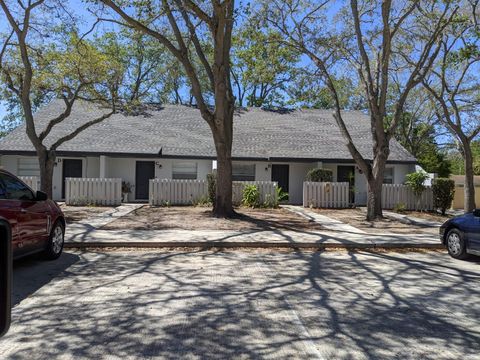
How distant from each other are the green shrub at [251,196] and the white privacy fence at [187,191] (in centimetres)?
29

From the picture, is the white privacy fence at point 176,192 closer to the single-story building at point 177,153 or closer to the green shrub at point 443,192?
the single-story building at point 177,153

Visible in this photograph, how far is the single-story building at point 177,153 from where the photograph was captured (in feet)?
71.8

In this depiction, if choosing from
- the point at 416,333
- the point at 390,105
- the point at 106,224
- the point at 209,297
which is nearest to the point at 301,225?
the point at 106,224

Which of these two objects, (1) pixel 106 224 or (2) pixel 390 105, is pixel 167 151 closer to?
(1) pixel 106 224

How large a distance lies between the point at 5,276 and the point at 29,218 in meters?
6.39

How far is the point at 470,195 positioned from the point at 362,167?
6.47m

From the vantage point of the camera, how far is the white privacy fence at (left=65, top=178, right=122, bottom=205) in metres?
19.3

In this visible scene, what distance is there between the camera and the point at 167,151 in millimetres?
22062

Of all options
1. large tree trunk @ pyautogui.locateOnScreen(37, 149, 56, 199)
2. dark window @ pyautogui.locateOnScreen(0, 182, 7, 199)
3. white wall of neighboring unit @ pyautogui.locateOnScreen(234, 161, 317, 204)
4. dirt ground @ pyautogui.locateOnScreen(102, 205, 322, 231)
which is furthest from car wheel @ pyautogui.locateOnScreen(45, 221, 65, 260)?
white wall of neighboring unit @ pyautogui.locateOnScreen(234, 161, 317, 204)

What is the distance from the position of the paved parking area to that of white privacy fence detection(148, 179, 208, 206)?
1065 centimetres

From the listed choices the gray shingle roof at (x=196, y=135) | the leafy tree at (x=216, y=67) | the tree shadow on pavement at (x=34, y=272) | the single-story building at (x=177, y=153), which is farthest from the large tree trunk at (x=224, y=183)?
the gray shingle roof at (x=196, y=135)

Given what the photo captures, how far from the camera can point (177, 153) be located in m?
22.0

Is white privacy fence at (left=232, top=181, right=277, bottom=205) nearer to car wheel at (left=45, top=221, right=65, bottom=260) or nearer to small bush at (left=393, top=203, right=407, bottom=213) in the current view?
small bush at (left=393, top=203, right=407, bottom=213)

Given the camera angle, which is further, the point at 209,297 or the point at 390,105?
the point at 390,105
